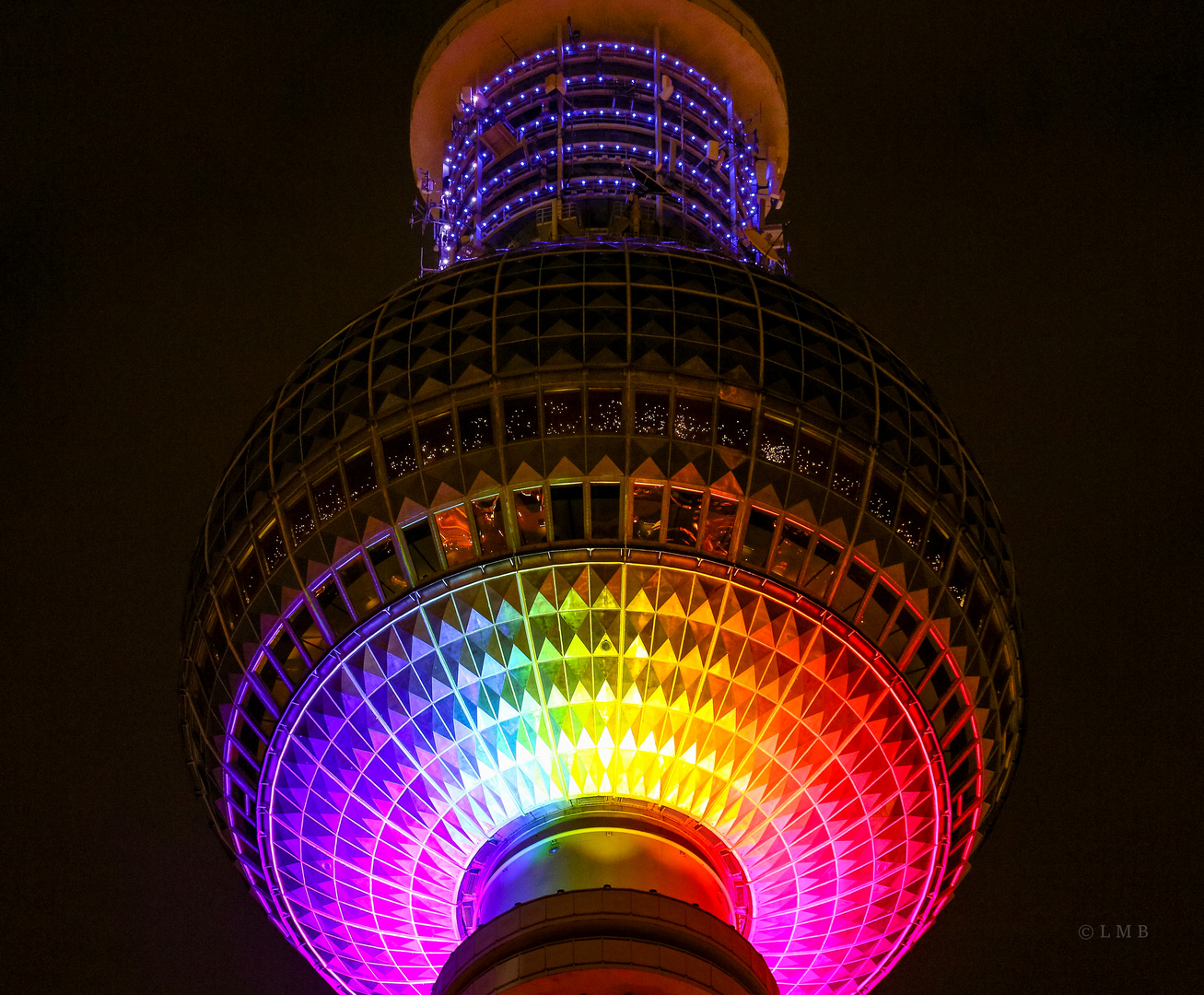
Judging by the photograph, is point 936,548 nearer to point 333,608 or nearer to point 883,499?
Answer: point 883,499

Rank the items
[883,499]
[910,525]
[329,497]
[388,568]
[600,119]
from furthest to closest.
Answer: [600,119]
[910,525]
[883,499]
[329,497]
[388,568]

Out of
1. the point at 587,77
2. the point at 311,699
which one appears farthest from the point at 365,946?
the point at 587,77

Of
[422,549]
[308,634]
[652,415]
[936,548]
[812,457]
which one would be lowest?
[308,634]

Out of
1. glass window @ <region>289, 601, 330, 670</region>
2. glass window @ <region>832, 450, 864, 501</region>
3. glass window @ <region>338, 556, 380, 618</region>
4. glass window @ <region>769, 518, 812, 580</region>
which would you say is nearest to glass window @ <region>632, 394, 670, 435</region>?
glass window @ <region>769, 518, 812, 580</region>

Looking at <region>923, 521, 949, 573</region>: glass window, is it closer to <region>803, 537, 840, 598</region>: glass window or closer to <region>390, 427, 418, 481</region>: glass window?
<region>803, 537, 840, 598</region>: glass window

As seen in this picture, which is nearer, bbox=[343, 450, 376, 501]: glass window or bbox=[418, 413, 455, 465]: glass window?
bbox=[418, 413, 455, 465]: glass window

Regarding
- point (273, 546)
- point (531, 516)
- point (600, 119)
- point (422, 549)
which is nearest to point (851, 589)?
point (531, 516)

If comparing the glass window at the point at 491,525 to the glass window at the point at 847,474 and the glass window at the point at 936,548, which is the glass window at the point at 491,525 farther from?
the glass window at the point at 936,548
